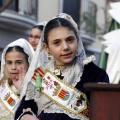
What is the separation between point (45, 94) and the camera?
11.0ft

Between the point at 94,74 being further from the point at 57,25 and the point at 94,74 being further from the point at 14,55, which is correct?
the point at 14,55

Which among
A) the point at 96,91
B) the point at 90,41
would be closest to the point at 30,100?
the point at 96,91

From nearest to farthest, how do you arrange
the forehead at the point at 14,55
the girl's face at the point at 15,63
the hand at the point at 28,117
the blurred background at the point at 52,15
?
the hand at the point at 28,117 → the girl's face at the point at 15,63 → the forehead at the point at 14,55 → the blurred background at the point at 52,15

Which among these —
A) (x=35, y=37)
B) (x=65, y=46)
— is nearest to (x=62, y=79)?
(x=65, y=46)

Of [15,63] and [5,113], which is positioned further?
[15,63]

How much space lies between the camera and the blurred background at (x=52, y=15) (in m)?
15.5

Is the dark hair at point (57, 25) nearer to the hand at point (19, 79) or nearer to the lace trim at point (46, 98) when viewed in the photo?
the lace trim at point (46, 98)

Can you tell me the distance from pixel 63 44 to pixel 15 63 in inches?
62.3

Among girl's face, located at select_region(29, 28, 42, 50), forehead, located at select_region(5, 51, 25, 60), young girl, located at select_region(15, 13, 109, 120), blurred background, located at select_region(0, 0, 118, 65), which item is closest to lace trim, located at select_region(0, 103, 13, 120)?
forehead, located at select_region(5, 51, 25, 60)

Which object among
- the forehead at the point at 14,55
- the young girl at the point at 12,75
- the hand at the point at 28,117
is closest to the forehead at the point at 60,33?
Answer: the hand at the point at 28,117

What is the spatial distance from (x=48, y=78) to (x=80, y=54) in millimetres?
218

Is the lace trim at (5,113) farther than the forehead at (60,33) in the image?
Yes

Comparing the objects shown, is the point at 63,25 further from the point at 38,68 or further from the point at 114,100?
the point at 114,100

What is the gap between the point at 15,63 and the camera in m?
4.77
